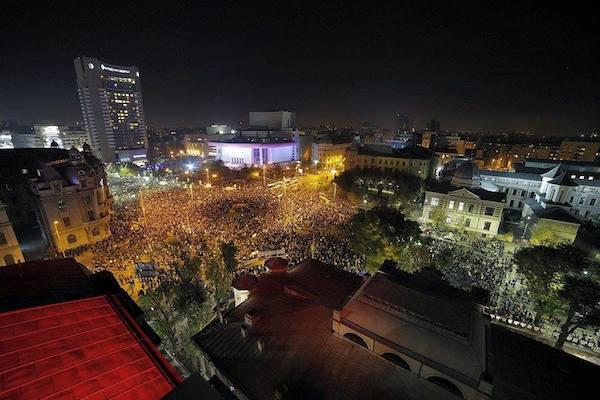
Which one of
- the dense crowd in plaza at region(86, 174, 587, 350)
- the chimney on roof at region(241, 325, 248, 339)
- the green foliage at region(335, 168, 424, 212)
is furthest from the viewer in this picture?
the green foliage at region(335, 168, 424, 212)

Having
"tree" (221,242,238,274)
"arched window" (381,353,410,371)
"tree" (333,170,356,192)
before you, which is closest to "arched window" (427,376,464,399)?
"arched window" (381,353,410,371)

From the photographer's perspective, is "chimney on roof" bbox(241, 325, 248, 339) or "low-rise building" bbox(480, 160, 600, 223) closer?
"chimney on roof" bbox(241, 325, 248, 339)

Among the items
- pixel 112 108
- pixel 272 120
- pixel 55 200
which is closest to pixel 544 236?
pixel 55 200

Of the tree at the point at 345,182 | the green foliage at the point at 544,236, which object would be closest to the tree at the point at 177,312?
the green foliage at the point at 544,236

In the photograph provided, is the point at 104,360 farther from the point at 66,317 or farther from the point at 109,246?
the point at 109,246

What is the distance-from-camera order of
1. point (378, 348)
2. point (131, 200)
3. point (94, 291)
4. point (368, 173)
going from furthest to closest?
point (368, 173) → point (131, 200) → point (378, 348) → point (94, 291)

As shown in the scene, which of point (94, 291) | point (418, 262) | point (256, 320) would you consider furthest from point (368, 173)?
point (94, 291)

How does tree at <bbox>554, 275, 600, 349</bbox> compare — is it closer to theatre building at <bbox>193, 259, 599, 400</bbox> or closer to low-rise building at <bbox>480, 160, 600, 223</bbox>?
theatre building at <bbox>193, 259, 599, 400</bbox>
